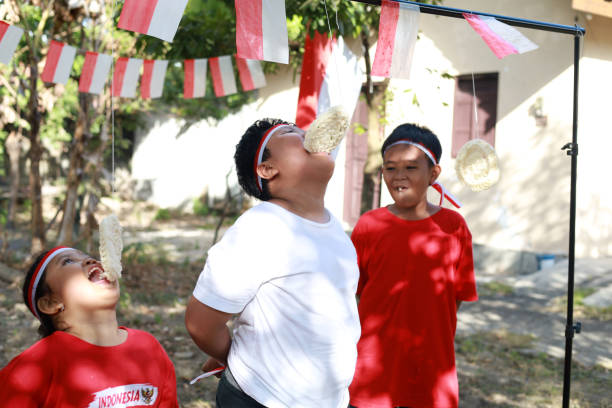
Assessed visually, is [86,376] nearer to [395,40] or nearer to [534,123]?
[395,40]

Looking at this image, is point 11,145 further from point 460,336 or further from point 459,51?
point 460,336

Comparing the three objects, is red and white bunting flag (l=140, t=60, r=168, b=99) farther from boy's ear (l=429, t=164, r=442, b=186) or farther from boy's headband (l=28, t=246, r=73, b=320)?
boy's headband (l=28, t=246, r=73, b=320)

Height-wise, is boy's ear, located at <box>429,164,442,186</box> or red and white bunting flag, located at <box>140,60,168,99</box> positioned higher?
red and white bunting flag, located at <box>140,60,168,99</box>

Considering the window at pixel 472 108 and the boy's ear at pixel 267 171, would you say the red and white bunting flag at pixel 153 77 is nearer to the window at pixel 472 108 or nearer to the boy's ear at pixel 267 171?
the boy's ear at pixel 267 171

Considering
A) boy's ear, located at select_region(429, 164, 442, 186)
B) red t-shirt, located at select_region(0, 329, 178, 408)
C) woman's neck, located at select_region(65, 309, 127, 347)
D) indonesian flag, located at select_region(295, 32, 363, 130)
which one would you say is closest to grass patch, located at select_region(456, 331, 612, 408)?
boy's ear, located at select_region(429, 164, 442, 186)

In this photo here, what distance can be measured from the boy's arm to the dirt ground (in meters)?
2.12

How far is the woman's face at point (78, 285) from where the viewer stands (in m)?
1.61

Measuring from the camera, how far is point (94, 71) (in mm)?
4027

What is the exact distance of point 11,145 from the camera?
350 inches

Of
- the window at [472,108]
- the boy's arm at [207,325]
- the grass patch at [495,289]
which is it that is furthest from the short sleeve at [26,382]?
the window at [472,108]

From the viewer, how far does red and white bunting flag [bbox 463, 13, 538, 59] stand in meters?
2.28


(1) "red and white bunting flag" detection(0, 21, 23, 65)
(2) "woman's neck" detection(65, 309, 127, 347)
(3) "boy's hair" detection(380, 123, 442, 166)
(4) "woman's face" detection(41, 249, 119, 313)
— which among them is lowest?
(2) "woman's neck" detection(65, 309, 127, 347)

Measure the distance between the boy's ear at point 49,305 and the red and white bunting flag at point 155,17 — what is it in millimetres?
892

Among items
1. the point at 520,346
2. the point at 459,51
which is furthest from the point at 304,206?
the point at 459,51
